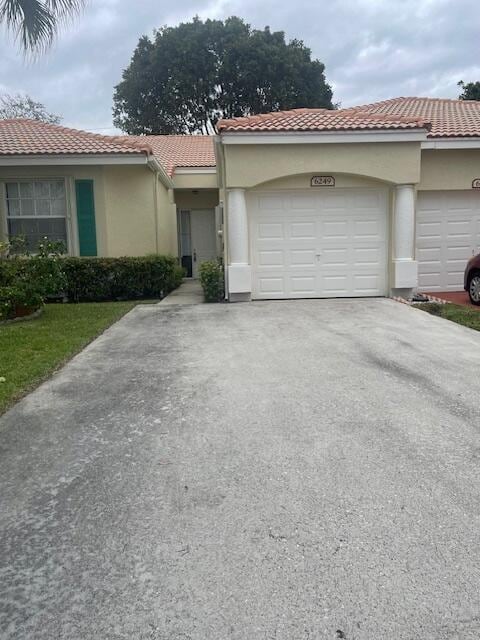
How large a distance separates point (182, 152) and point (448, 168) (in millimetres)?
10741

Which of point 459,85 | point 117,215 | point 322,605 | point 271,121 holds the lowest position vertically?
point 322,605

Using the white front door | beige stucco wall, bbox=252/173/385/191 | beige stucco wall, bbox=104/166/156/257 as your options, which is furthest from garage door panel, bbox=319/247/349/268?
the white front door

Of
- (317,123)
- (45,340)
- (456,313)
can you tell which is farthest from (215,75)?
(45,340)

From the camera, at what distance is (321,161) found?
11.6m

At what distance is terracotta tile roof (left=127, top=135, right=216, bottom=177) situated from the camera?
18.7 m

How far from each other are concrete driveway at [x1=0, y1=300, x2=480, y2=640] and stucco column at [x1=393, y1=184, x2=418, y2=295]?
5826 millimetres

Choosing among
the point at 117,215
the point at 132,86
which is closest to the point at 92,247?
the point at 117,215

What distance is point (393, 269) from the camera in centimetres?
1194

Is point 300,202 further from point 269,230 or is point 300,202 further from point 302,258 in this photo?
point 302,258

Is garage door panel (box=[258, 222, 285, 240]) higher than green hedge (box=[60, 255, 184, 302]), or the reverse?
garage door panel (box=[258, 222, 285, 240])

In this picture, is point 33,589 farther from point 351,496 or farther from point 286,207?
point 286,207

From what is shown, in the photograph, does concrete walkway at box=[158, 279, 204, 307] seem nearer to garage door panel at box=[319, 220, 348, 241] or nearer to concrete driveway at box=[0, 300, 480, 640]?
→ garage door panel at box=[319, 220, 348, 241]

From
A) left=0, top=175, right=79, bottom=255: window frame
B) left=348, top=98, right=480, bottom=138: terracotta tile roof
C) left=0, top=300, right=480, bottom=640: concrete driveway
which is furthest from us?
left=0, top=175, right=79, bottom=255: window frame

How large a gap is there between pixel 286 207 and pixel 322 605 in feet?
33.8
